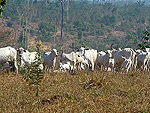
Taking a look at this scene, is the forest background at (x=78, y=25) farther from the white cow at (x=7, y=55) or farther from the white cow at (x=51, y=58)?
the white cow at (x=7, y=55)

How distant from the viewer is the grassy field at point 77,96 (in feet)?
21.3

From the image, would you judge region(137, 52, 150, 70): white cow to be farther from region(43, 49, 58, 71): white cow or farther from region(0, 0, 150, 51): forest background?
region(0, 0, 150, 51): forest background

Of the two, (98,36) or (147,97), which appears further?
(98,36)

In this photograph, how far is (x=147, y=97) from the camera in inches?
291

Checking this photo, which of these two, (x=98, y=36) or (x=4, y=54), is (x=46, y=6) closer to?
(x=98, y=36)

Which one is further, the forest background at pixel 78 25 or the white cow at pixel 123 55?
the forest background at pixel 78 25

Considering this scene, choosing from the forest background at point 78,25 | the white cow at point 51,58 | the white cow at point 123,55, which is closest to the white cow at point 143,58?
the white cow at point 123,55

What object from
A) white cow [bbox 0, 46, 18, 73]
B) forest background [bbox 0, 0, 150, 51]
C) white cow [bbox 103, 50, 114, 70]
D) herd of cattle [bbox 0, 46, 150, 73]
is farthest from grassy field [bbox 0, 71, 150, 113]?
forest background [bbox 0, 0, 150, 51]

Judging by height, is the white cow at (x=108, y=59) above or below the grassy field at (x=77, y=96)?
below

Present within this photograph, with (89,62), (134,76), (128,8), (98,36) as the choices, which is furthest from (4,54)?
(128,8)

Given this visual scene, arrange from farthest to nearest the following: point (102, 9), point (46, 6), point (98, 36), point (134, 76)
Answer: point (102, 9), point (46, 6), point (98, 36), point (134, 76)

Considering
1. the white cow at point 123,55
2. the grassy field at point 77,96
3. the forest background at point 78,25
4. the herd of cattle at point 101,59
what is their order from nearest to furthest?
the grassy field at point 77,96 → the herd of cattle at point 101,59 → the white cow at point 123,55 → the forest background at point 78,25

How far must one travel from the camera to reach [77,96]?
7441 millimetres

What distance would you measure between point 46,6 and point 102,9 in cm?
1424
